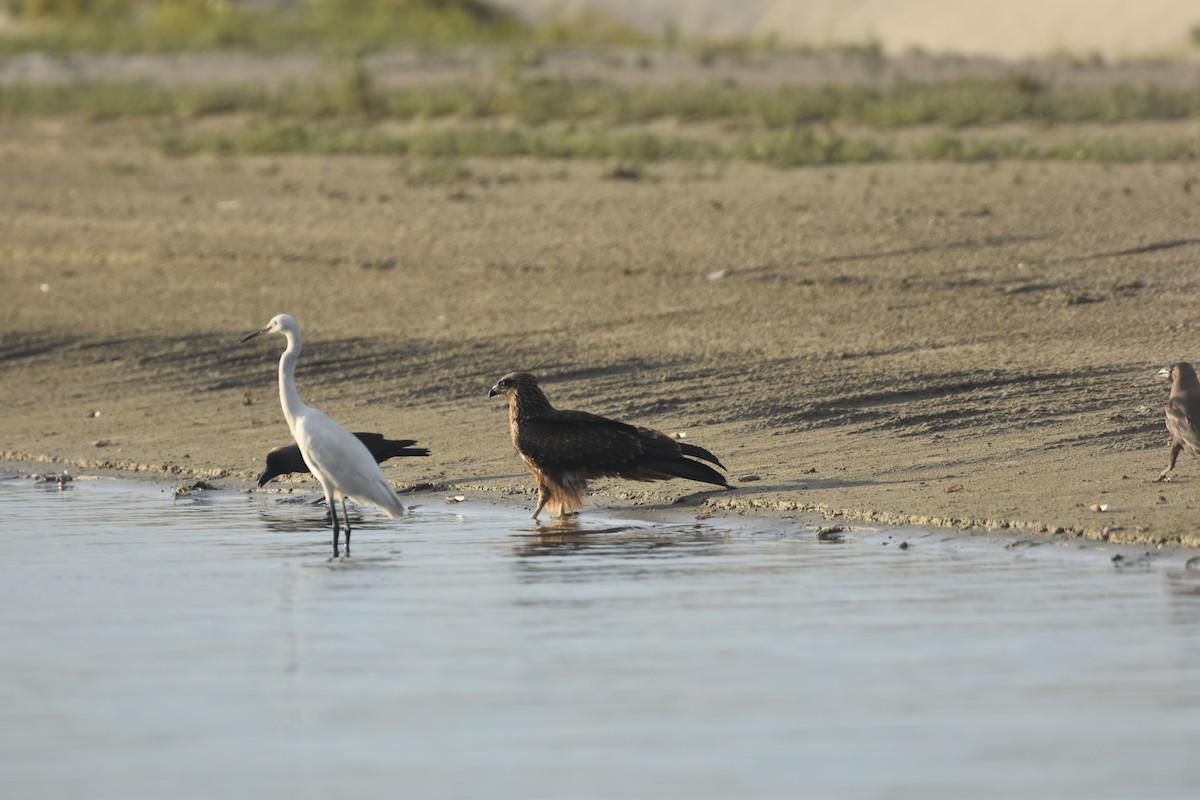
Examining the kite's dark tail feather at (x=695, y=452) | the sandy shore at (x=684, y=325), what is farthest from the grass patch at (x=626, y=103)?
the kite's dark tail feather at (x=695, y=452)

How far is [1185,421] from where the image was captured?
1009 centimetres

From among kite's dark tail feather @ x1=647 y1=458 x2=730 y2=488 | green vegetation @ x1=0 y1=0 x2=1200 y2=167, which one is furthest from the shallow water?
green vegetation @ x1=0 y1=0 x2=1200 y2=167

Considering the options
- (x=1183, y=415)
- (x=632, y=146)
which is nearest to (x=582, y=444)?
(x=1183, y=415)

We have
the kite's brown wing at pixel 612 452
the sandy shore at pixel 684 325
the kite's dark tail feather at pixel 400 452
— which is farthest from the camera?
the kite's dark tail feather at pixel 400 452

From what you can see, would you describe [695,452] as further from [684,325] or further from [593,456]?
[684,325]

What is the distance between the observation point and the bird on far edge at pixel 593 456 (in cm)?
1061

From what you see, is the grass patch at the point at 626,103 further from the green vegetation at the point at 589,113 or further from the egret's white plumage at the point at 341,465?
the egret's white plumage at the point at 341,465

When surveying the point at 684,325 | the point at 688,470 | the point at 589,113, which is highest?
the point at 589,113

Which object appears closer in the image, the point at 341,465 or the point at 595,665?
the point at 595,665

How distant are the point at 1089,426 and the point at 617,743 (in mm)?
6126

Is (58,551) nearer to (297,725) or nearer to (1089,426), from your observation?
(297,725)

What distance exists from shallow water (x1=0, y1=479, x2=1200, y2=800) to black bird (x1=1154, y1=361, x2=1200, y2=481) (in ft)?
3.90

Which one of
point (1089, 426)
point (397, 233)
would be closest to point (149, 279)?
point (397, 233)

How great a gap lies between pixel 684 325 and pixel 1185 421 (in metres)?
5.65
